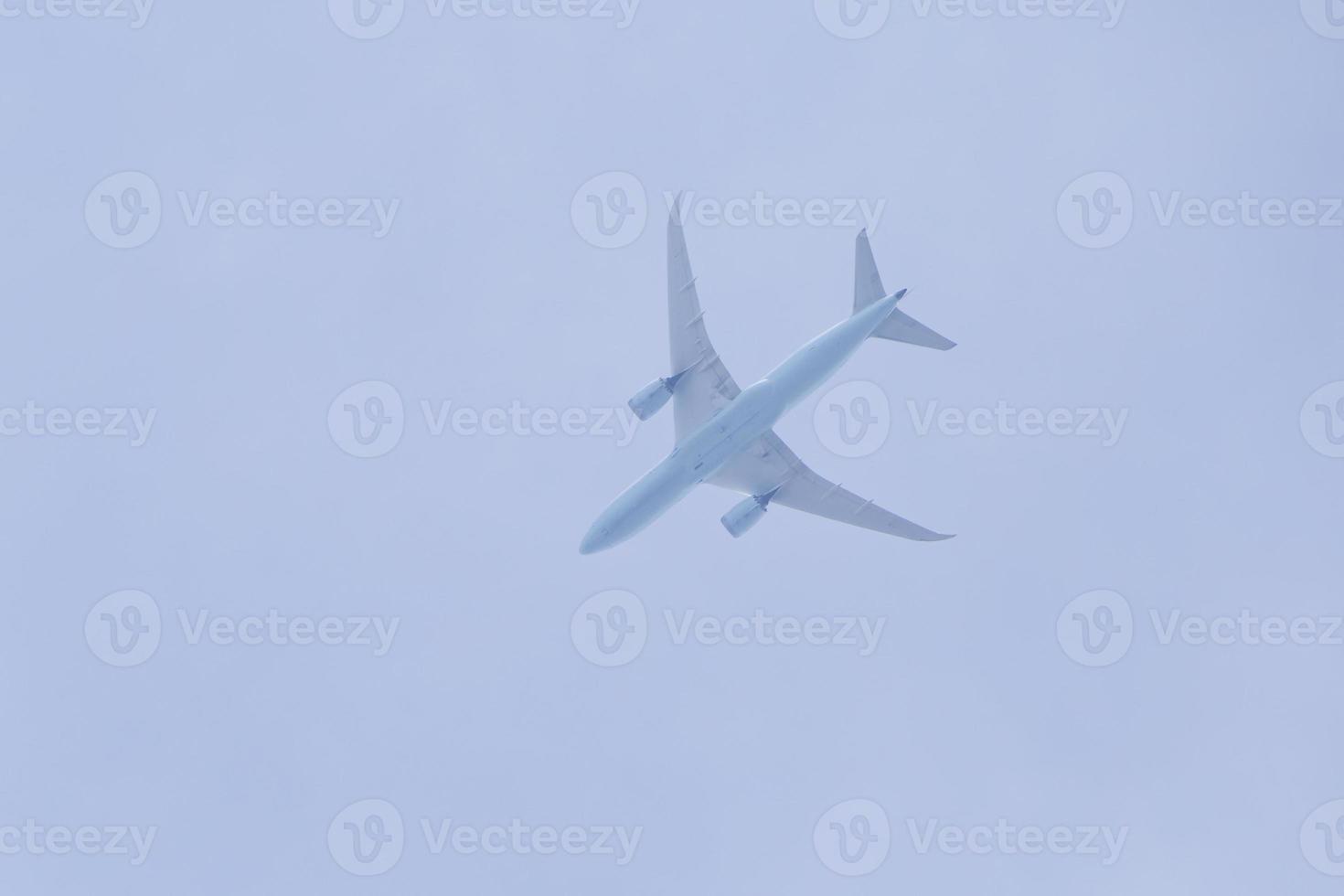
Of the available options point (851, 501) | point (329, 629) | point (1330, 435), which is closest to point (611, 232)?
point (851, 501)

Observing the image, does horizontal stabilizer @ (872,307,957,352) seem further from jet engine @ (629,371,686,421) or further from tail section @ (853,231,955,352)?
jet engine @ (629,371,686,421)

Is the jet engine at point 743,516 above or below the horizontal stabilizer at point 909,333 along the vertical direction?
below

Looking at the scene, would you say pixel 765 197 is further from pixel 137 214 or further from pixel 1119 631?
pixel 137 214

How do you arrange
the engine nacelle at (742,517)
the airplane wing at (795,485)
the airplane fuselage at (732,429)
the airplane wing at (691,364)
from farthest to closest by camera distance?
the airplane wing at (795,485) → the engine nacelle at (742,517) → the airplane wing at (691,364) → the airplane fuselage at (732,429)

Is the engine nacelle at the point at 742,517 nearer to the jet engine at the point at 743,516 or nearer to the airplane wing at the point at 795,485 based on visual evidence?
the jet engine at the point at 743,516

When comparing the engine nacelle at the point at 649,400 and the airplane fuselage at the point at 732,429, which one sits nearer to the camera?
the airplane fuselage at the point at 732,429

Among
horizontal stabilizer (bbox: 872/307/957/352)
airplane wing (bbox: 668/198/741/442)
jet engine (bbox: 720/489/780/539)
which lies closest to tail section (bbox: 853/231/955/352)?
horizontal stabilizer (bbox: 872/307/957/352)

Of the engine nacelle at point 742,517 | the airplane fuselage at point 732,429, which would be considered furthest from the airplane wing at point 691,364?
the engine nacelle at point 742,517

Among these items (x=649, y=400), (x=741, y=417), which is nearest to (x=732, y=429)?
(x=741, y=417)

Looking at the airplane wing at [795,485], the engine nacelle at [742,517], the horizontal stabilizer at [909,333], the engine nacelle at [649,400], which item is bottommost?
the engine nacelle at [742,517]
